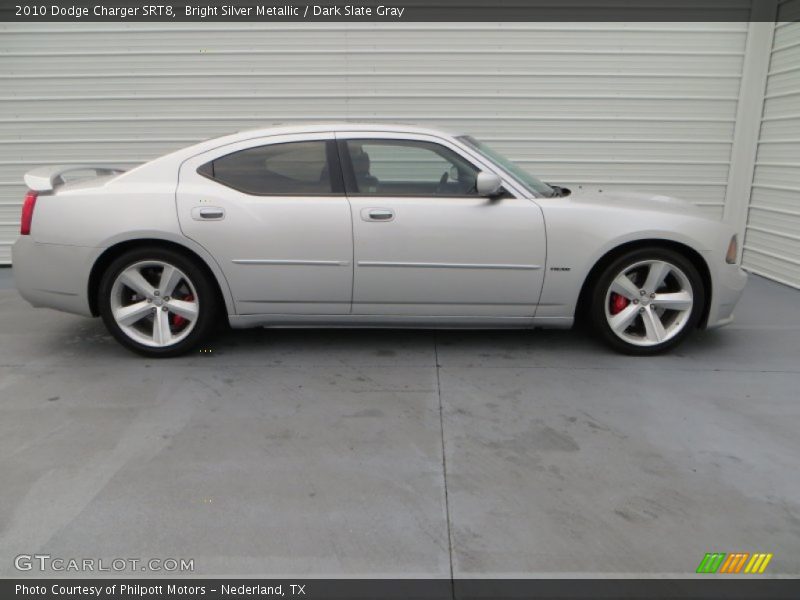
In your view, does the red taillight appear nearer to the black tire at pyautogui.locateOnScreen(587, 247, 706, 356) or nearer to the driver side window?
the driver side window

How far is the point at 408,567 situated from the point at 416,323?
7.08 ft

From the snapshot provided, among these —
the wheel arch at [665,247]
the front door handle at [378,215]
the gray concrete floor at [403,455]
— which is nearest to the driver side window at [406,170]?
the front door handle at [378,215]

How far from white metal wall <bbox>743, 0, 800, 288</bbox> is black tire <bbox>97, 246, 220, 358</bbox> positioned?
5.57m

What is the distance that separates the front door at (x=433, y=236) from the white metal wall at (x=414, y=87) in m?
2.93

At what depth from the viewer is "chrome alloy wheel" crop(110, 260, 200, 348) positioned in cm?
420

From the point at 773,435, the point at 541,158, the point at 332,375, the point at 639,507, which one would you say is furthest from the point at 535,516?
the point at 541,158

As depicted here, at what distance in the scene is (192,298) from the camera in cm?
431

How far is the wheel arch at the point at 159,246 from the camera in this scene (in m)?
4.14

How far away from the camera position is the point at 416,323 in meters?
4.29

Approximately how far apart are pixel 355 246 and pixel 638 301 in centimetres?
190
